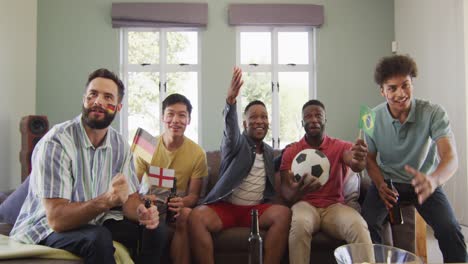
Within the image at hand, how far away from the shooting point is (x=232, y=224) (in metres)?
2.10

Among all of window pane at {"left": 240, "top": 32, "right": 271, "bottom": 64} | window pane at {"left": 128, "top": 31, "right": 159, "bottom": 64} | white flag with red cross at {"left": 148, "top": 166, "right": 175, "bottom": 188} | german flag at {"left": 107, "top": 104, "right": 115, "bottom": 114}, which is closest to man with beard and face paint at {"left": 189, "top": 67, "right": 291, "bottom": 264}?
white flag with red cross at {"left": 148, "top": 166, "right": 175, "bottom": 188}

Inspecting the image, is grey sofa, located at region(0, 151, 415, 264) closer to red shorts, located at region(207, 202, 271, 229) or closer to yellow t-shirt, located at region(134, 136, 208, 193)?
red shorts, located at region(207, 202, 271, 229)

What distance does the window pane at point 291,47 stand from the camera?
15.3 ft

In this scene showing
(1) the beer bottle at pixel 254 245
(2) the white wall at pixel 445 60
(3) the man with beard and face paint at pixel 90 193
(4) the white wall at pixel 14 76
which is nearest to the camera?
(1) the beer bottle at pixel 254 245

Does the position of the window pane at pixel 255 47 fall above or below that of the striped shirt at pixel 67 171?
above

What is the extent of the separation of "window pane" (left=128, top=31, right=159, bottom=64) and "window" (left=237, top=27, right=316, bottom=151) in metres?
1.10

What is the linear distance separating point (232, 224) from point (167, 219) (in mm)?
380

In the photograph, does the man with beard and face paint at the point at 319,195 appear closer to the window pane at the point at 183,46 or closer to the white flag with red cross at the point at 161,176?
the white flag with red cross at the point at 161,176

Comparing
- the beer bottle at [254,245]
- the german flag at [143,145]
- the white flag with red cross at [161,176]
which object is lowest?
the beer bottle at [254,245]

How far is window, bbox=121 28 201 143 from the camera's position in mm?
4578

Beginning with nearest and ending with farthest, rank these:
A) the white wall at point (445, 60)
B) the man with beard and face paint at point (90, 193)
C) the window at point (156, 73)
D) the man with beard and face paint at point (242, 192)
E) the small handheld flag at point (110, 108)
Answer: the man with beard and face paint at point (90, 193), the small handheld flag at point (110, 108), the man with beard and face paint at point (242, 192), the white wall at point (445, 60), the window at point (156, 73)

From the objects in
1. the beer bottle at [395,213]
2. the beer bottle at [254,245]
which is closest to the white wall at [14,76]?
the beer bottle at [254,245]

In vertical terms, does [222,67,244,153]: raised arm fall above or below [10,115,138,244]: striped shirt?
above

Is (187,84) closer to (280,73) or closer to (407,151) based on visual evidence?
(280,73)
